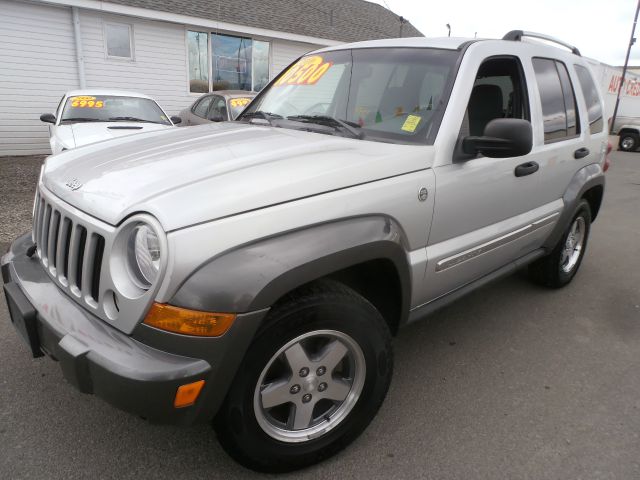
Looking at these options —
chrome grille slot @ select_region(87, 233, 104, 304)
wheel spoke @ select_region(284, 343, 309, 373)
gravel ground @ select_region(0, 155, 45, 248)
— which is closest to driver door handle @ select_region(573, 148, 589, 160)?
wheel spoke @ select_region(284, 343, 309, 373)

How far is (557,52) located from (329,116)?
1897 mm

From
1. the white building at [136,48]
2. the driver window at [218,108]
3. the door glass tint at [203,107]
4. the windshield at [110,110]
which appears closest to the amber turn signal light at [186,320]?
the windshield at [110,110]

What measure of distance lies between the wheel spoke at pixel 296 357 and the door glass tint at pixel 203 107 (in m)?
7.47

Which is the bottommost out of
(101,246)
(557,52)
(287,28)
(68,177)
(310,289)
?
(310,289)

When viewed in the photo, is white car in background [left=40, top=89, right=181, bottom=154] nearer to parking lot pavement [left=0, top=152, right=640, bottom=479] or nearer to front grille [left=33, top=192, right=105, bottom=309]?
parking lot pavement [left=0, top=152, right=640, bottom=479]

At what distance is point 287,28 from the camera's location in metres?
13.2

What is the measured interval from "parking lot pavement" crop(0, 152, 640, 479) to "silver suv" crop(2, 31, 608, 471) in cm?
34

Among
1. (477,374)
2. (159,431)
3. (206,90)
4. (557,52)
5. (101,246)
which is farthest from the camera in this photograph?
(206,90)

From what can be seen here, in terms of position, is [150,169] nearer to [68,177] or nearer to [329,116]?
[68,177]

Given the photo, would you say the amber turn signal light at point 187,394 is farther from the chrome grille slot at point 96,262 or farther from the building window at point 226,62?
the building window at point 226,62

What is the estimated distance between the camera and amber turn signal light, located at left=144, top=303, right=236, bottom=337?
157 centimetres

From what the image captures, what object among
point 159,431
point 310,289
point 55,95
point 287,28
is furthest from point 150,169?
point 287,28

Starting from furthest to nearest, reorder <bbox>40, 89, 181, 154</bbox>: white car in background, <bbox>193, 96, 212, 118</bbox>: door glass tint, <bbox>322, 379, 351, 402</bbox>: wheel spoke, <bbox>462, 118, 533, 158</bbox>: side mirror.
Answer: <bbox>193, 96, 212, 118</bbox>: door glass tint
<bbox>40, 89, 181, 154</bbox>: white car in background
<bbox>462, 118, 533, 158</bbox>: side mirror
<bbox>322, 379, 351, 402</bbox>: wheel spoke

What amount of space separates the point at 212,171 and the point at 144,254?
1.49ft
